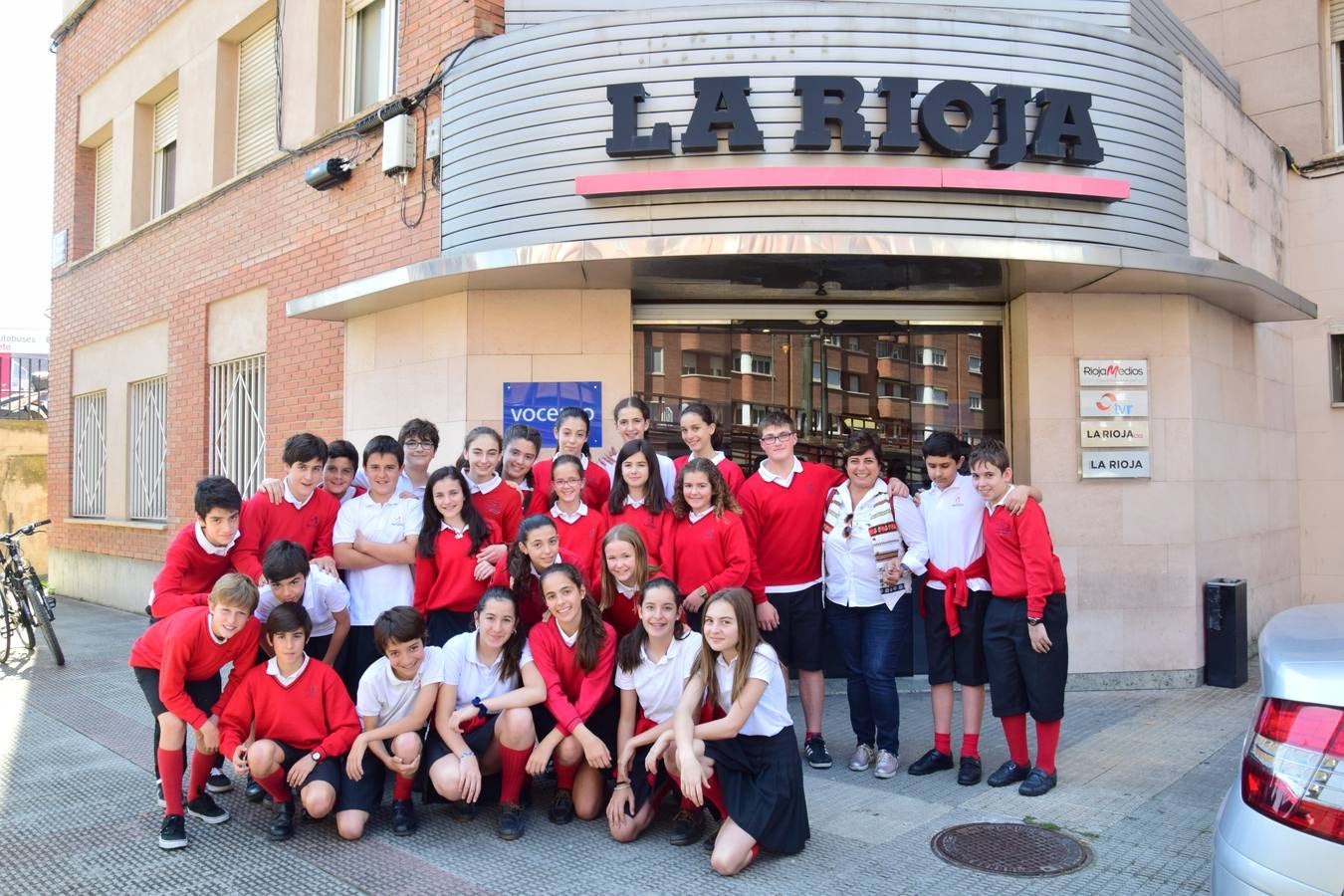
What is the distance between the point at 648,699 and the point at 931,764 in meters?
1.76

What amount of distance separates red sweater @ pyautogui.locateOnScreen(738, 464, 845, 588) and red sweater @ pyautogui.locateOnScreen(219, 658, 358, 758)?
228 centimetres

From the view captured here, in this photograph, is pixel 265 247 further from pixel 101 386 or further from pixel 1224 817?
pixel 1224 817

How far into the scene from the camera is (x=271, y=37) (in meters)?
10.3

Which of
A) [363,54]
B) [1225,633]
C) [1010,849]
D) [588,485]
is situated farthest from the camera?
[363,54]

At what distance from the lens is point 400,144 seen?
7762 mm

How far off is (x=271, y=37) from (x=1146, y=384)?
30.4ft

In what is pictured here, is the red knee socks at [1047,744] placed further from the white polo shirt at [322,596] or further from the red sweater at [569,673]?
the white polo shirt at [322,596]

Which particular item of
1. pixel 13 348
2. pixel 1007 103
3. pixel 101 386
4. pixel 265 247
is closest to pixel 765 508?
pixel 1007 103

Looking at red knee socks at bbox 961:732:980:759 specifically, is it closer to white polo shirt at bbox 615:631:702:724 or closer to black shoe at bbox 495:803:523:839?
white polo shirt at bbox 615:631:702:724

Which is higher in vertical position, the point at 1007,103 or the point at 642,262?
the point at 1007,103

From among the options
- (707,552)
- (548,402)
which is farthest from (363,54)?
(707,552)

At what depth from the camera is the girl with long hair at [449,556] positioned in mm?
4906

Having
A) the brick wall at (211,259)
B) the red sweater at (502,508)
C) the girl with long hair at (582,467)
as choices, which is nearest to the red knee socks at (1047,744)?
the girl with long hair at (582,467)

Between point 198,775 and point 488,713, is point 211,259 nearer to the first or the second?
point 198,775
